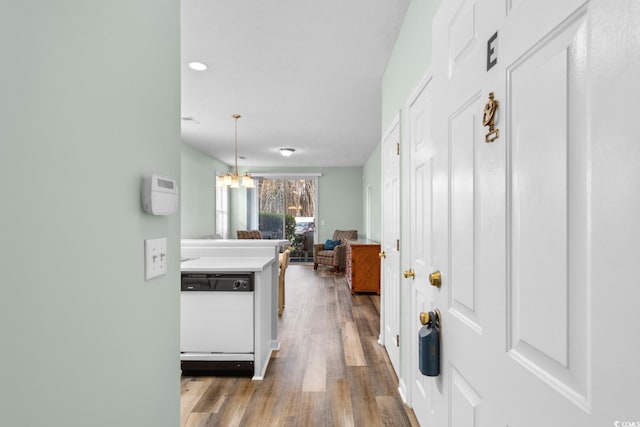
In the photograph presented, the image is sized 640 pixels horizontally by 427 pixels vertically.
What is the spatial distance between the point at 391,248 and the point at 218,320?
1.56 m

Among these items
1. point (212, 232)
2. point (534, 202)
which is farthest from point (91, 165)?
point (212, 232)

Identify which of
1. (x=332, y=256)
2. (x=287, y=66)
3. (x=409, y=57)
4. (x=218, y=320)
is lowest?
(x=332, y=256)

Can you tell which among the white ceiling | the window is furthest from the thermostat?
the window

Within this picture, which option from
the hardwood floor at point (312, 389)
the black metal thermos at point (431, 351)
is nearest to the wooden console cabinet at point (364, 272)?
the hardwood floor at point (312, 389)

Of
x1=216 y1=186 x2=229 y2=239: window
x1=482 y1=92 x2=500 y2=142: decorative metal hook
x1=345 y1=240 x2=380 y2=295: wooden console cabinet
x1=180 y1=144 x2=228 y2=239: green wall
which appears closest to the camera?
x1=482 y1=92 x2=500 y2=142: decorative metal hook

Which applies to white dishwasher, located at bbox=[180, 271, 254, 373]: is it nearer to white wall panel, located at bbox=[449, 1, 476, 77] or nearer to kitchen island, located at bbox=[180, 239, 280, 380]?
kitchen island, located at bbox=[180, 239, 280, 380]

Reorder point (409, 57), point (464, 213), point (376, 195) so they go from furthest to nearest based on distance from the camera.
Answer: point (376, 195), point (409, 57), point (464, 213)

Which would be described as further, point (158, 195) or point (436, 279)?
point (436, 279)

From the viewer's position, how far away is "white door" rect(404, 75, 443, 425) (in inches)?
70.3

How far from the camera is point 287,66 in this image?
317 cm

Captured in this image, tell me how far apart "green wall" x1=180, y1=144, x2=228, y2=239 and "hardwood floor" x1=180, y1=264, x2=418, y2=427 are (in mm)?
3814

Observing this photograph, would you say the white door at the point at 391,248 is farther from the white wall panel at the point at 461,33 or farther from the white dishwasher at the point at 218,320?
the white wall panel at the point at 461,33

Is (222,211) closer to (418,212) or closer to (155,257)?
(418,212)

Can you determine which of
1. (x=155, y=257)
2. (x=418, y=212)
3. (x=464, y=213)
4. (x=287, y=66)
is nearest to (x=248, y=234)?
(x=287, y=66)
